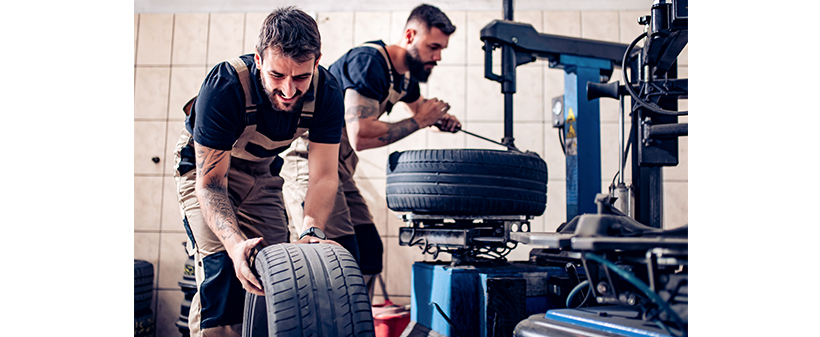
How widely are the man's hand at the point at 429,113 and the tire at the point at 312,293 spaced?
3.50 feet

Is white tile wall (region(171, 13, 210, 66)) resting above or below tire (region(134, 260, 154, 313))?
above

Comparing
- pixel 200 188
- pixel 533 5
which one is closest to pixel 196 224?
pixel 200 188

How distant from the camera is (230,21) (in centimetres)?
288

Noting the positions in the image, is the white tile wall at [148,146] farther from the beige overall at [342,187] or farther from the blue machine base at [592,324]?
the blue machine base at [592,324]

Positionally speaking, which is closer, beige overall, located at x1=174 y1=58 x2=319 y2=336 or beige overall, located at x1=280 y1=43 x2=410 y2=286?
beige overall, located at x1=174 y1=58 x2=319 y2=336

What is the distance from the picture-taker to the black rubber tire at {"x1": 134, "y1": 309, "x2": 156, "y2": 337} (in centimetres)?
250

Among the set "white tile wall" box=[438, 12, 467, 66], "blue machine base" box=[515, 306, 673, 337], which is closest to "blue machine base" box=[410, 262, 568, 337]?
"blue machine base" box=[515, 306, 673, 337]

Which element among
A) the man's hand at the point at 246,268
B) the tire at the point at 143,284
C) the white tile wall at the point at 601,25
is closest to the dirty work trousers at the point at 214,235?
the man's hand at the point at 246,268

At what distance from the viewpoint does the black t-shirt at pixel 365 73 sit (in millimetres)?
1839

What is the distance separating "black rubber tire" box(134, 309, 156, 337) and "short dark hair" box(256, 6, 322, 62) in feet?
6.37

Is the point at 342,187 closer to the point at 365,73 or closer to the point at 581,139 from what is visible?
the point at 365,73

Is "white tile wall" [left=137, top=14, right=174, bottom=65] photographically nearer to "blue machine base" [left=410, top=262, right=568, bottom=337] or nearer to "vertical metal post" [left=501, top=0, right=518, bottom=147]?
"vertical metal post" [left=501, top=0, right=518, bottom=147]

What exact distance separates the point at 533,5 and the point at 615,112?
0.76m
